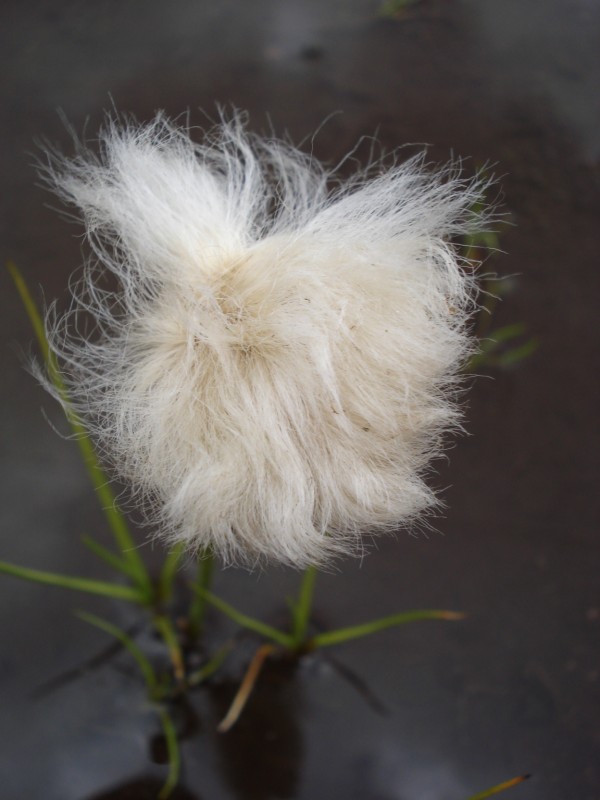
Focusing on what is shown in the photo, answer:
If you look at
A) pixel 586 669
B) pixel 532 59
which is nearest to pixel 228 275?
pixel 586 669

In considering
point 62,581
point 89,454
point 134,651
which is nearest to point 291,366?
point 89,454

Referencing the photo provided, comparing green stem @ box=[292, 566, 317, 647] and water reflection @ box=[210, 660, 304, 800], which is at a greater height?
green stem @ box=[292, 566, 317, 647]

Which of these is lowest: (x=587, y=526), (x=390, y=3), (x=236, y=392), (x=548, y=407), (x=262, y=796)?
(x=262, y=796)

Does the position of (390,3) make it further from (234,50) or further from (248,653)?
(248,653)

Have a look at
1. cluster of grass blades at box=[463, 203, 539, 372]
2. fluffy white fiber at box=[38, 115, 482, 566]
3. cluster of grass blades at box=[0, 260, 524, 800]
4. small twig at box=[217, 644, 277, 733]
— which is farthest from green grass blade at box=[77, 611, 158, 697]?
cluster of grass blades at box=[463, 203, 539, 372]

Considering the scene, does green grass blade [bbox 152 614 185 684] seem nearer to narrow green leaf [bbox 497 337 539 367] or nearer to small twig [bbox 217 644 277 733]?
small twig [bbox 217 644 277 733]

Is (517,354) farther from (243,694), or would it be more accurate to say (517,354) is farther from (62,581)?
(62,581)

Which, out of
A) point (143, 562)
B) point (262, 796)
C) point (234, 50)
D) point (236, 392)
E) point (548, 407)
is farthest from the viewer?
point (234, 50)
